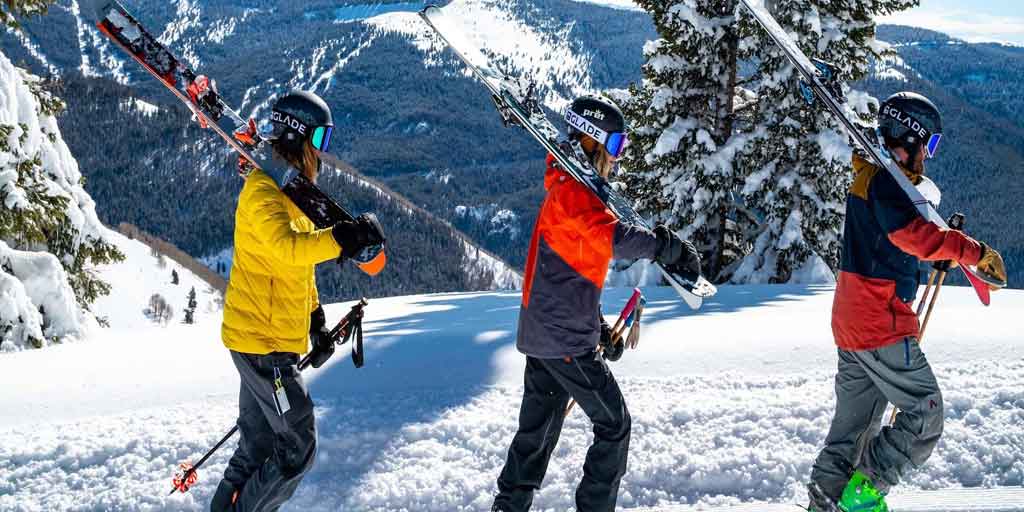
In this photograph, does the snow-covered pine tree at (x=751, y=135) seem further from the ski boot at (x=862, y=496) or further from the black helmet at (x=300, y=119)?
the black helmet at (x=300, y=119)

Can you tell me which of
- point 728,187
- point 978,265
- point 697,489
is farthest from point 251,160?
point 728,187

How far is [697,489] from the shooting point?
4867 mm

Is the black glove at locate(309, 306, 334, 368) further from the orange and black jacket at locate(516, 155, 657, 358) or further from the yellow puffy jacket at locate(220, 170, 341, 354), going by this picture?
the orange and black jacket at locate(516, 155, 657, 358)

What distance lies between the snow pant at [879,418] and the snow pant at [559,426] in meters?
1.16

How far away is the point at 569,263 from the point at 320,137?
133cm

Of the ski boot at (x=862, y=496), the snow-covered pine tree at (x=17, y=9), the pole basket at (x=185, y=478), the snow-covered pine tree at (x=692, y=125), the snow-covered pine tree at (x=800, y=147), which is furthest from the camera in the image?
the snow-covered pine tree at (x=692, y=125)

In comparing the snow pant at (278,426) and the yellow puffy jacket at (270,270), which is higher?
the yellow puffy jacket at (270,270)

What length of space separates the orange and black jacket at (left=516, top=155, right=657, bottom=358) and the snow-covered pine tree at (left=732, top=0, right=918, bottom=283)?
39.3 ft

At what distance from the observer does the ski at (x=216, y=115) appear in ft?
11.9

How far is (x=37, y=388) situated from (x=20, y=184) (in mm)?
6078

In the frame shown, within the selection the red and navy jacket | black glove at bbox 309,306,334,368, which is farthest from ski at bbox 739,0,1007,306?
black glove at bbox 309,306,334,368

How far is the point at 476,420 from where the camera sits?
5438 mm

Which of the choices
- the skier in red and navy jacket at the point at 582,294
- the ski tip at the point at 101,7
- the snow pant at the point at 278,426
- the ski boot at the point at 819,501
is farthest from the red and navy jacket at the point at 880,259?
the ski tip at the point at 101,7

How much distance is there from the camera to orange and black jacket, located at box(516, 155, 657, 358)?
3.63 metres
